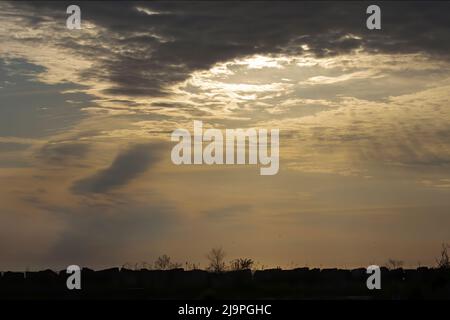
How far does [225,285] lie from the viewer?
36875 mm

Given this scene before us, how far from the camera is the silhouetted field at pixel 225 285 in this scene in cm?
3394

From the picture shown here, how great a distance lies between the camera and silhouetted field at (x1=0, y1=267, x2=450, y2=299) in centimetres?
3394

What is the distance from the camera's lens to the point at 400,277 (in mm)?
43531

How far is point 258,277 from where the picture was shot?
4066 centimetres
